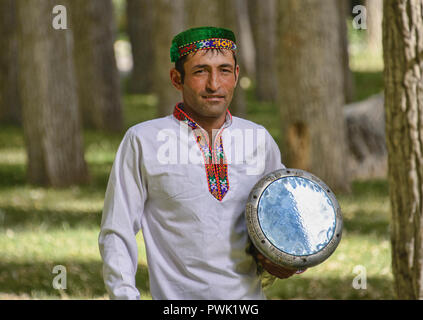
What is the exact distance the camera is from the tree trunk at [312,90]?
8.66 metres

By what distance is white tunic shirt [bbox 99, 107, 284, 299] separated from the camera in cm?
265

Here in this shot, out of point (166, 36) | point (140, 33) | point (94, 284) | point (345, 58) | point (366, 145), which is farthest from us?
point (140, 33)

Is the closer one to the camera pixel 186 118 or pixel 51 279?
A: pixel 186 118

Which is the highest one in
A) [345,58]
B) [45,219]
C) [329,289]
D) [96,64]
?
[96,64]

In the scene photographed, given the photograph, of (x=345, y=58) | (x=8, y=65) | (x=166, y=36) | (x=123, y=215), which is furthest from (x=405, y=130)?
(x=345, y=58)

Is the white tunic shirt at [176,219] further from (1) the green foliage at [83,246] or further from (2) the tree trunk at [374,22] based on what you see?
(2) the tree trunk at [374,22]

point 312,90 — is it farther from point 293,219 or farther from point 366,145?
point 293,219

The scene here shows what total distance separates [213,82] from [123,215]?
60 centimetres

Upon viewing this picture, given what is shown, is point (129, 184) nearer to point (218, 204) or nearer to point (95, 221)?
point (218, 204)

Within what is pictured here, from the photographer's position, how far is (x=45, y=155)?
9.35 meters

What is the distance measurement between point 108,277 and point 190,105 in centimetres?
72

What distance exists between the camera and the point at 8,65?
13.4m

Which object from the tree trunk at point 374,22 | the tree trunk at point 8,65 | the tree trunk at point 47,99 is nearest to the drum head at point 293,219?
the tree trunk at point 47,99

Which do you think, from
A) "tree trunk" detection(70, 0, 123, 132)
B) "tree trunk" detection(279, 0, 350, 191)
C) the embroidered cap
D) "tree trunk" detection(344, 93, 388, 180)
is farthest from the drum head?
"tree trunk" detection(70, 0, 123, 132)
